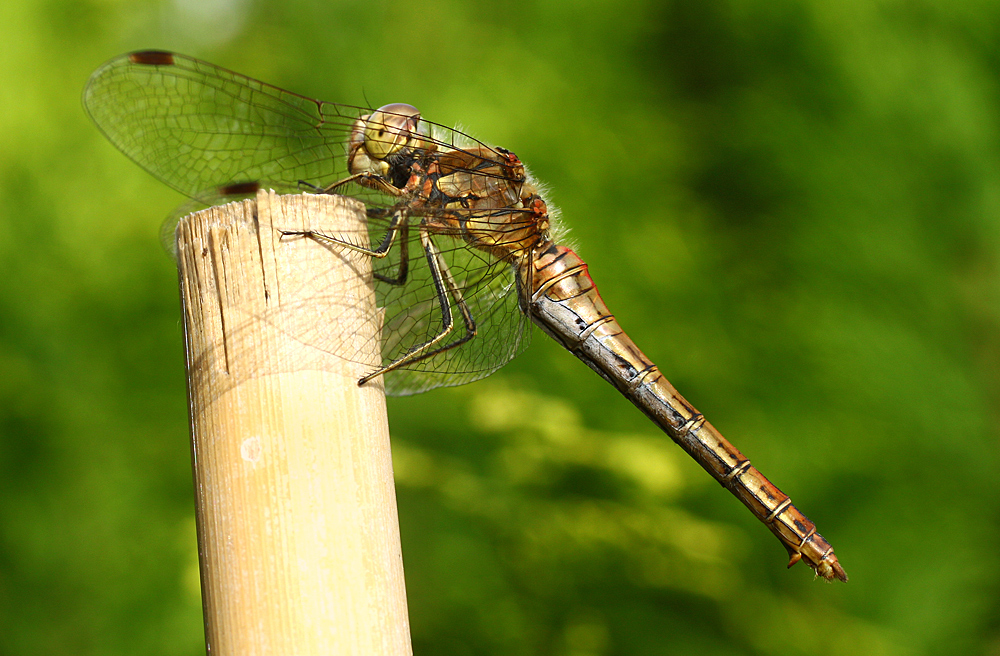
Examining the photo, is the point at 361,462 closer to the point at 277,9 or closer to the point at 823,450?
the point at 823,450

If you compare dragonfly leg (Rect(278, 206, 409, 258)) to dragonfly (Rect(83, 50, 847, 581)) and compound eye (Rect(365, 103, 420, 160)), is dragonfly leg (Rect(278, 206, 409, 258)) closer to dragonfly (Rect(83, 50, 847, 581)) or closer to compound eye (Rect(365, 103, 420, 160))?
dragonfly (Rect(83, 50, 847, 581))

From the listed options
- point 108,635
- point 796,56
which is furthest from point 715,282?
point 108,635

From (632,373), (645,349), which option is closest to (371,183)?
(632,373)

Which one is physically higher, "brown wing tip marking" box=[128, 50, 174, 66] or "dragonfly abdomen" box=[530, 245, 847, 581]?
"brown wing tip marking" box=[128, 50, 174, 66]

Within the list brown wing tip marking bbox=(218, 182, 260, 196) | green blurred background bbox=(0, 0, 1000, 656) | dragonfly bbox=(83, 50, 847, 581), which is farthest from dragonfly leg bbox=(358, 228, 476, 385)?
green blurred background bbox=(0, 0, 1000, 656)

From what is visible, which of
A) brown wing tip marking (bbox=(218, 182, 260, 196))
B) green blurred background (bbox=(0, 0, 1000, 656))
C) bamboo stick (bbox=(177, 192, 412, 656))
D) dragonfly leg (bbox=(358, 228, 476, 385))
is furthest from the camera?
green blurred background (bbox=(0, 0, 1000, 656))

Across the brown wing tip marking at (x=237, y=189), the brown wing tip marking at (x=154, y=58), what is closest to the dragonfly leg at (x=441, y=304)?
the brown wing tip marking at (x=237, y=189)
